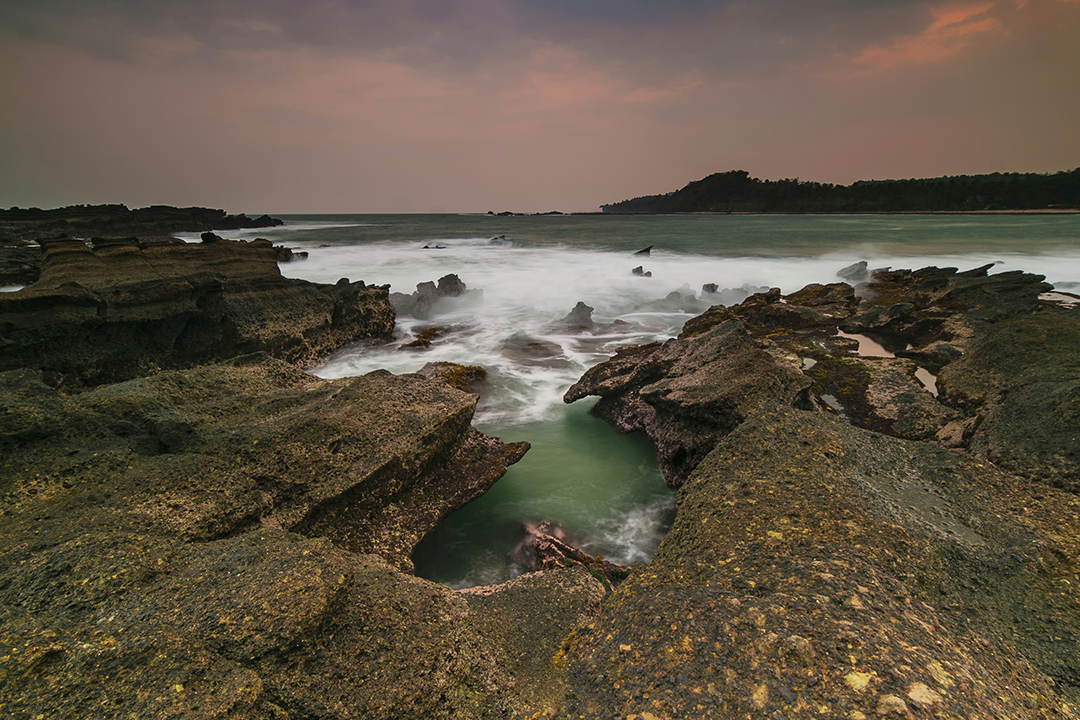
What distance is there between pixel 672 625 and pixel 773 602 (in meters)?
0.45

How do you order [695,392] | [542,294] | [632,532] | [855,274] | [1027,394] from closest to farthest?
[1027,394] < [632,532] < [695,392] < [542,294] < [855,274]

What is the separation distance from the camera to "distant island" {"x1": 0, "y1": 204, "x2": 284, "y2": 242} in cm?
3503

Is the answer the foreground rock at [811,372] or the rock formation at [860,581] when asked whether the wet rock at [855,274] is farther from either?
the rock formation at [860,581]

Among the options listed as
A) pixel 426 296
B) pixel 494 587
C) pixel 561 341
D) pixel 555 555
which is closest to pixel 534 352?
pixel 561 341

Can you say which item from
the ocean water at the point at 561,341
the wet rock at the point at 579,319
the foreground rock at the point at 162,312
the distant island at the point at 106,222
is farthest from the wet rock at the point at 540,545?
the distant island at the point at 106,222

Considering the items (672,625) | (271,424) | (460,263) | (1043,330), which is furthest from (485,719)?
(460,263)

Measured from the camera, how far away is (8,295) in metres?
6.44

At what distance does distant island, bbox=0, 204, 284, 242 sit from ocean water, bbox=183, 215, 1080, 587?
1851 centimetres

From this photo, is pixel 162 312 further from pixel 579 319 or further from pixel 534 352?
pixel 579 319

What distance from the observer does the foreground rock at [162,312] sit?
6.54 meters

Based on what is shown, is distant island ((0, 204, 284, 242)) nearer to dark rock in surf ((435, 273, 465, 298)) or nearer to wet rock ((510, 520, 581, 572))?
dark rock in surf ((435, 273, 465, 298))

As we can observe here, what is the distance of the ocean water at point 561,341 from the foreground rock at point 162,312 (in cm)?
113

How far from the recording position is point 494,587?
3.25 meters

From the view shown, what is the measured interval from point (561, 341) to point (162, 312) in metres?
8.61
